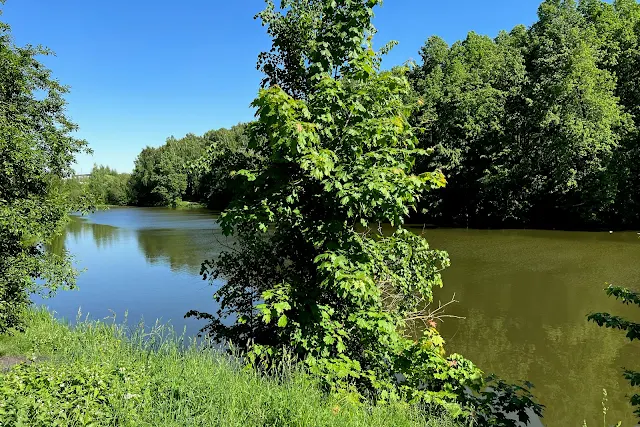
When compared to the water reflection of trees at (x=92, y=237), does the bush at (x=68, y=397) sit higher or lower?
higher

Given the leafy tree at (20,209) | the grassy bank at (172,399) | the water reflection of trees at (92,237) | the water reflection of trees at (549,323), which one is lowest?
the water reflection of trees at (92,237)

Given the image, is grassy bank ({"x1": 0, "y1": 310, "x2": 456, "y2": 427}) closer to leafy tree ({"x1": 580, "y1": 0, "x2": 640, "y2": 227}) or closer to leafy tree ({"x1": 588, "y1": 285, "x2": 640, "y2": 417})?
leafy tree ({"x1": 588, "y1": 285, "x2": 640, "y2": 417})

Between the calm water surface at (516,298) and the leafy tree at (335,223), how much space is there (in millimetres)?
2477

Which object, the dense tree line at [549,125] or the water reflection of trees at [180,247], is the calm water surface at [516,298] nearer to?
the water reflection of trees at [180,247]

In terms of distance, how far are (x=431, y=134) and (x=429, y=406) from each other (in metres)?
33.1

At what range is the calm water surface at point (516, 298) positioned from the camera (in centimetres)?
793

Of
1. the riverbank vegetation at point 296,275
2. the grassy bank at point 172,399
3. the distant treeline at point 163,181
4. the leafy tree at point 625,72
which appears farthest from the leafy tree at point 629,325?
the distant treeline at point 163,181

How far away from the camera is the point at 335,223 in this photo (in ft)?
15.4

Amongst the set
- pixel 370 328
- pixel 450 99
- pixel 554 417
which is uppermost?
pixel 450 99

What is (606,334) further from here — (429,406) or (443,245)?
(443,245)

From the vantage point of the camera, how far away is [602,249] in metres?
21.0

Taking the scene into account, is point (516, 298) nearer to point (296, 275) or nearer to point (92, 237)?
point (296, 275)

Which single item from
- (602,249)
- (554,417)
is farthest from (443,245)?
(554,417)

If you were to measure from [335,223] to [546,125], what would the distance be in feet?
91.0
